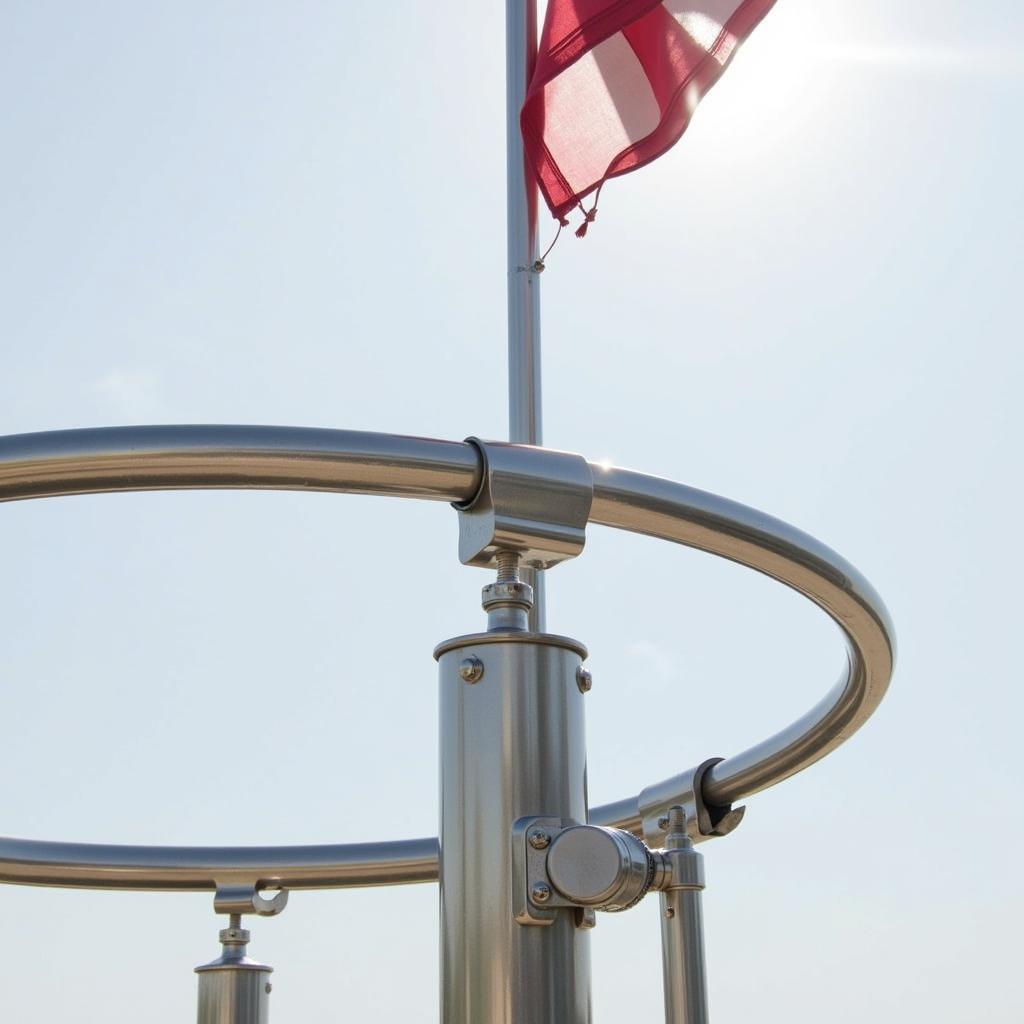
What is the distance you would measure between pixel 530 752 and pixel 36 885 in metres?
1.16

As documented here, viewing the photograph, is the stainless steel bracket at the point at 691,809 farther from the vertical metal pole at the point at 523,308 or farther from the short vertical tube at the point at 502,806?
the short vertical tube at the point at 502,806

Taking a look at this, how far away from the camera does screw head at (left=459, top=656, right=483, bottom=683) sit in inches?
45.6

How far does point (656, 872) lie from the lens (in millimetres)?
1231

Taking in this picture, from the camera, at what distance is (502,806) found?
3.65ft

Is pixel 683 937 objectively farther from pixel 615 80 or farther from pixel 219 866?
pixel 615 80

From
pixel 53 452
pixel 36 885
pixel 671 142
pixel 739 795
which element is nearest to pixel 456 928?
pixel 53 452

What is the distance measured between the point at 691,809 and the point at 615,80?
2008 millimetres

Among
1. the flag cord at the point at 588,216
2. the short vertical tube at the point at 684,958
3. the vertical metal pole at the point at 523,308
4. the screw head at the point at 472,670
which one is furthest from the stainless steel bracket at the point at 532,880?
the flag cord at the point at 588,216

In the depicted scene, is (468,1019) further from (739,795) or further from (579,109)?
(579,109)

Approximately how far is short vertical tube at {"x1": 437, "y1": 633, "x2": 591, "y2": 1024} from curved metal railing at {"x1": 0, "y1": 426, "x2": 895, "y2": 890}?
5.3 inches

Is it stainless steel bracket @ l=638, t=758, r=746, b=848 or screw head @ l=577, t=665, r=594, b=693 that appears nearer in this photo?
screw head @ l=577, t=665, r=594, b=693

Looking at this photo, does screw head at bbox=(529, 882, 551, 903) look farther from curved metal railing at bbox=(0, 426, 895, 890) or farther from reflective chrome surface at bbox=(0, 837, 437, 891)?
reflective chrome surface at bbox=(0, 837, 437, 891)

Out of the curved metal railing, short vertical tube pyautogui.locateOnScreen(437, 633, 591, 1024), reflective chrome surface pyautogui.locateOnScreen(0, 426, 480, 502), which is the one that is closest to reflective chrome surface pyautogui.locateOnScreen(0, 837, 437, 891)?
the curved metal railing

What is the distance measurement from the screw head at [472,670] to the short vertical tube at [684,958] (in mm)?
288
